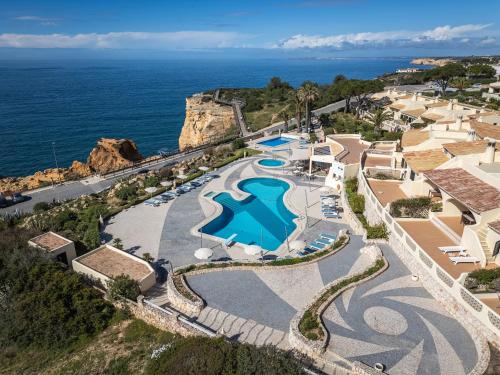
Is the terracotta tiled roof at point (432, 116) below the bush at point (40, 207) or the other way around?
the other way around

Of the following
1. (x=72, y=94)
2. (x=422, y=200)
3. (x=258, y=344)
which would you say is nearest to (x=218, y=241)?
(x=258, y=344)

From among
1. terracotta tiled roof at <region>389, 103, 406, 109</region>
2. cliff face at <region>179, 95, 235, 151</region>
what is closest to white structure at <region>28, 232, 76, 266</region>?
cliff face at <region>179, 95, 235, 151</region>

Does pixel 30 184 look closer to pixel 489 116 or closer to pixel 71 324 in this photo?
pixel 71 324

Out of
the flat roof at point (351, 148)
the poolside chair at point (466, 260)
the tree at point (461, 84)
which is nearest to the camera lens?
→ the poolside chair at point (466, 260)

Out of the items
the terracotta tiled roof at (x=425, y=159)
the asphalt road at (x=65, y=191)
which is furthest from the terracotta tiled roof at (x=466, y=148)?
the asphalt road at (x=65, y=191)

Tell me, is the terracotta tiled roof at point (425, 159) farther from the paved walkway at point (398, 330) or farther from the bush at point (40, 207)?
the bush at point (40, 207)

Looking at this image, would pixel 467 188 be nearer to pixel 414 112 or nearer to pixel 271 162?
pixel 271 162

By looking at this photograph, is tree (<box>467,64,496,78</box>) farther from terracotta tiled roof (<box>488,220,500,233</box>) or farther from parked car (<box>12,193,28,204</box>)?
parked car (<box>12,193,28,204</box>)

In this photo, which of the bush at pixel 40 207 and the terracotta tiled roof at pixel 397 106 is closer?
the bush at pixel 40 207

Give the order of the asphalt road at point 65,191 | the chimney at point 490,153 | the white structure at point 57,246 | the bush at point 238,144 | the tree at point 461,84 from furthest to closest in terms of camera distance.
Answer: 1. the tree at point 461,84
2. the bush at point 238,144
3. the asphalt road at point 65,191
4. the white structure at point 57,246
5. the chimney at point 490,153
